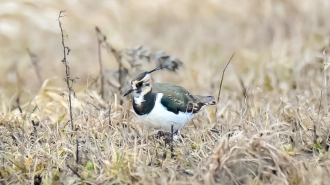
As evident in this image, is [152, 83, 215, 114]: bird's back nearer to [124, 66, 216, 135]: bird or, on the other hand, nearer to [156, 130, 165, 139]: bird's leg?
[124, 66, 216, 135]: bird

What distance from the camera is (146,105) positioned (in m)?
4.64

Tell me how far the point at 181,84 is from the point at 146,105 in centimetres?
365

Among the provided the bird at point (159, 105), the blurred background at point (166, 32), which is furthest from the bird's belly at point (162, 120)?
the blurred background at point (166, 32)

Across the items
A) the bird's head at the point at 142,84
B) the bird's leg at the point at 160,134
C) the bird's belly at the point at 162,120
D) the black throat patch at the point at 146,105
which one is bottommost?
the bird's leg at the point at 160,134

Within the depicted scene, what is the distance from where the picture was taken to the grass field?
12.7 ft

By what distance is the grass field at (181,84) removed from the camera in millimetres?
3885

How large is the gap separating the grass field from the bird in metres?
0.13

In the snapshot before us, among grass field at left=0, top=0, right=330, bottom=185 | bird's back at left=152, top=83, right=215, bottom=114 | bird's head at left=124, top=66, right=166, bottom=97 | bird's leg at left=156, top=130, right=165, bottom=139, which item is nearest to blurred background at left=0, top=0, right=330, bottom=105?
grass field at left=0, top=0, right=330, bottom=185

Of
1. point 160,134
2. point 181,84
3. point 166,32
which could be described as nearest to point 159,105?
point 160,134

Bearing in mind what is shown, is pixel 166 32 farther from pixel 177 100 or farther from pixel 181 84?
pixel 177 100

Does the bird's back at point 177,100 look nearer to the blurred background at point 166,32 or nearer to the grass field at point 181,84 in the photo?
the grass field at point 181,84

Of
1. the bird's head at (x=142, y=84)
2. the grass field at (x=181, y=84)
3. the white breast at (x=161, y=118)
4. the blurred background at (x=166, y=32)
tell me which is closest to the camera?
the grass field at (x=181, y=84)

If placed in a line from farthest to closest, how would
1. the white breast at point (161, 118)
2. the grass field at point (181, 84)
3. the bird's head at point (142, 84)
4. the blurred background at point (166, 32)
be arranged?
the blurred background at point (166, 32), the bird's head at point (142, 84), the white breast at point (161, 118), the grass field at point (181, 84)

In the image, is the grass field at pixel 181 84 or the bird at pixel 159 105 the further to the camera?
the bird at pixel 159 105
